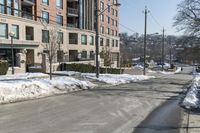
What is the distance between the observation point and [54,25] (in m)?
61.4

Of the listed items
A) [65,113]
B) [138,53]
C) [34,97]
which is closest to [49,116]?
[65,113]

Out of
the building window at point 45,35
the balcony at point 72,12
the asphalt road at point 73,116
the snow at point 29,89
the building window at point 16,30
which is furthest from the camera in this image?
the balcony at point 72,12

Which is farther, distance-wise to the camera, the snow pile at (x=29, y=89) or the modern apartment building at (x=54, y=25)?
the modern apartment building at (x=54, y=25)

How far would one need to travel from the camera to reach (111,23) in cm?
9531

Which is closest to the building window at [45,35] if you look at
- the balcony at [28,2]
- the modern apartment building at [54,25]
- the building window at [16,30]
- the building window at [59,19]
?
the modern apartment building at [54,25]

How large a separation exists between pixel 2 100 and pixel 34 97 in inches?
102

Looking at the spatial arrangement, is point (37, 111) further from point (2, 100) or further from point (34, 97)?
point (34, 97)

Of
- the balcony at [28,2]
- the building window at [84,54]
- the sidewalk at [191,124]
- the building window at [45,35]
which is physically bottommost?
the sidewalk at [191,124]

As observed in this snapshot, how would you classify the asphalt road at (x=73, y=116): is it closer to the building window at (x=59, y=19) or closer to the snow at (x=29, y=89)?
the snow at (x=29, y=89)

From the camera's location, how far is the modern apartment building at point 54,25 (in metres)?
49.1

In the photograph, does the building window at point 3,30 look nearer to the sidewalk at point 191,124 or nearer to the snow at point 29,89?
the snow at point 29,89

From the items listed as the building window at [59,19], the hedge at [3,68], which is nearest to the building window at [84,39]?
the building window at [59,19]

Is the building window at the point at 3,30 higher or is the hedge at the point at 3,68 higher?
the building window at the point at 3,30

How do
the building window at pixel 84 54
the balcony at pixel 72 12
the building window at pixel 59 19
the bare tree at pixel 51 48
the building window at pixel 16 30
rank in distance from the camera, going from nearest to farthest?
the bare tree at pixel 51 48, the building window at pixel 16 30, the building window at pixel 59 19, the balcony at pixel 72 12, the building window at pixel 84 54
